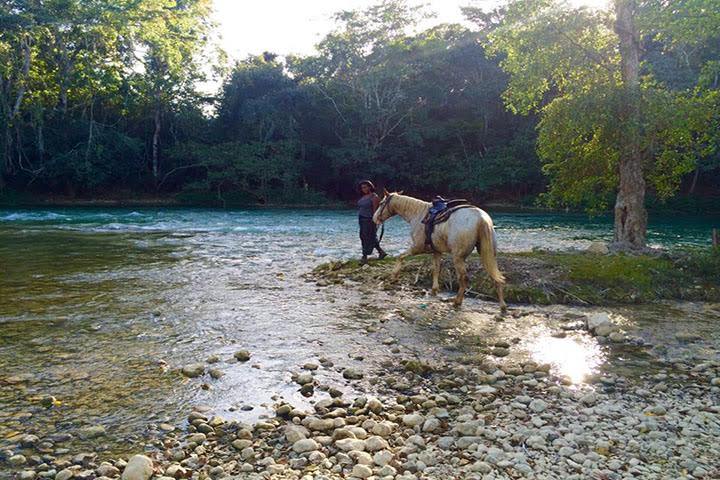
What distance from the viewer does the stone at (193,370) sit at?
5578 millimetres

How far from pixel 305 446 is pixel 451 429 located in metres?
1.26

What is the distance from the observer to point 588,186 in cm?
1405

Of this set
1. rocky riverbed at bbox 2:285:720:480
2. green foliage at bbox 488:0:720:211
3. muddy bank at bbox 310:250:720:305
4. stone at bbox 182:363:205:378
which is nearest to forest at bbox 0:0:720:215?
green foliage at bbox 488:0:720:211

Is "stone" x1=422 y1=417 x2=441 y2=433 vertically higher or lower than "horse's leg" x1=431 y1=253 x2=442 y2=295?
lower

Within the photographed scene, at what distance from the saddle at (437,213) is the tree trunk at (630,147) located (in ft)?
19.1

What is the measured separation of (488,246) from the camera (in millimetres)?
8508

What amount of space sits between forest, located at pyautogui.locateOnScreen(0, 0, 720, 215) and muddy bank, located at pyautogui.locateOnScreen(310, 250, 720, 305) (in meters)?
23.3

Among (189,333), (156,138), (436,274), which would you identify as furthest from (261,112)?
(189,333)

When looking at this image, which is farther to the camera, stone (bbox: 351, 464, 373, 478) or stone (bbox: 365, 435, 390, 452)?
stone (bbox: 365, 435, 390, 452)

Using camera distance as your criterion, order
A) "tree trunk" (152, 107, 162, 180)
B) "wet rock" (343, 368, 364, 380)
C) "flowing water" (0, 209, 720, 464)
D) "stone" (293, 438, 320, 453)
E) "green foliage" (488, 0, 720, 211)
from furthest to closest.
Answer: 1. "tree trunk" (152, 107, 162, 180)
2. "green foliage" (488, 0, 720, 211)
3. "wet rock" (343, 368, 364, 380)
4. "flowing water" (0, 209, 720, 464)
5. "stone" (293, 438, 320, 453)

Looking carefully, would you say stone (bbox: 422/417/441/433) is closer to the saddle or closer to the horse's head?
the saddle

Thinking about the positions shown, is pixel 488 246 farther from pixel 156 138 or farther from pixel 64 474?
pixel 156 138

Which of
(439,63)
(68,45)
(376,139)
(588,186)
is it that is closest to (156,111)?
(68,45)

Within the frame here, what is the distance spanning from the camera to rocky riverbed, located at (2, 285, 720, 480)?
3688 mm
